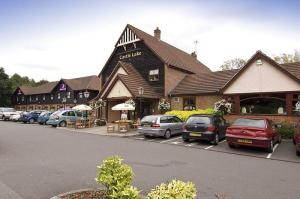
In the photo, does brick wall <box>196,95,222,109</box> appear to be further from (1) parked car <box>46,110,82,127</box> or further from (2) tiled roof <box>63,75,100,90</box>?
(2) tiled roof <box>63,75,100,90</box>

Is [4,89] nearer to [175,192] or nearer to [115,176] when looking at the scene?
[115,176]

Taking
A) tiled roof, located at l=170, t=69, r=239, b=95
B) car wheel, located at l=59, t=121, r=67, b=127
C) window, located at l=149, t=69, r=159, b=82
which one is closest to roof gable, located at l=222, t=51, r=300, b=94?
tiled roof, located at l=170, t=69, r=239, b=95

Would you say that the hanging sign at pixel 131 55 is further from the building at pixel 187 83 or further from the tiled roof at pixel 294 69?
the tiled roof at pixel 294 69

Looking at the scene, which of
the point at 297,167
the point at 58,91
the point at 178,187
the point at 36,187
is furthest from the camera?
the point at 58,91

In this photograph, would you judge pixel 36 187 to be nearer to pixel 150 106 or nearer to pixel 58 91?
pixel 150 106

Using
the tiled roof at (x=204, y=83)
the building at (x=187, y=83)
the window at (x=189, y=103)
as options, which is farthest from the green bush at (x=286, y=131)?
the window at (x=189, y=103)

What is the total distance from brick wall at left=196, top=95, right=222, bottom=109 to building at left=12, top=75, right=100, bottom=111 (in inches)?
819

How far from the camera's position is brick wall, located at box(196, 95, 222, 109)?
2459cm

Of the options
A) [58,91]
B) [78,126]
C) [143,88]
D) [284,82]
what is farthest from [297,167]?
[58,91]

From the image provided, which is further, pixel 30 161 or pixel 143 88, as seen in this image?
pixel 143 88

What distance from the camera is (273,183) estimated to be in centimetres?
759

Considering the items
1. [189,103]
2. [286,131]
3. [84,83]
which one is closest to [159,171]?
[286,131]

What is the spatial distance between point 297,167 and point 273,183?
3079 millimetres

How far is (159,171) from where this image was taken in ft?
28.6
